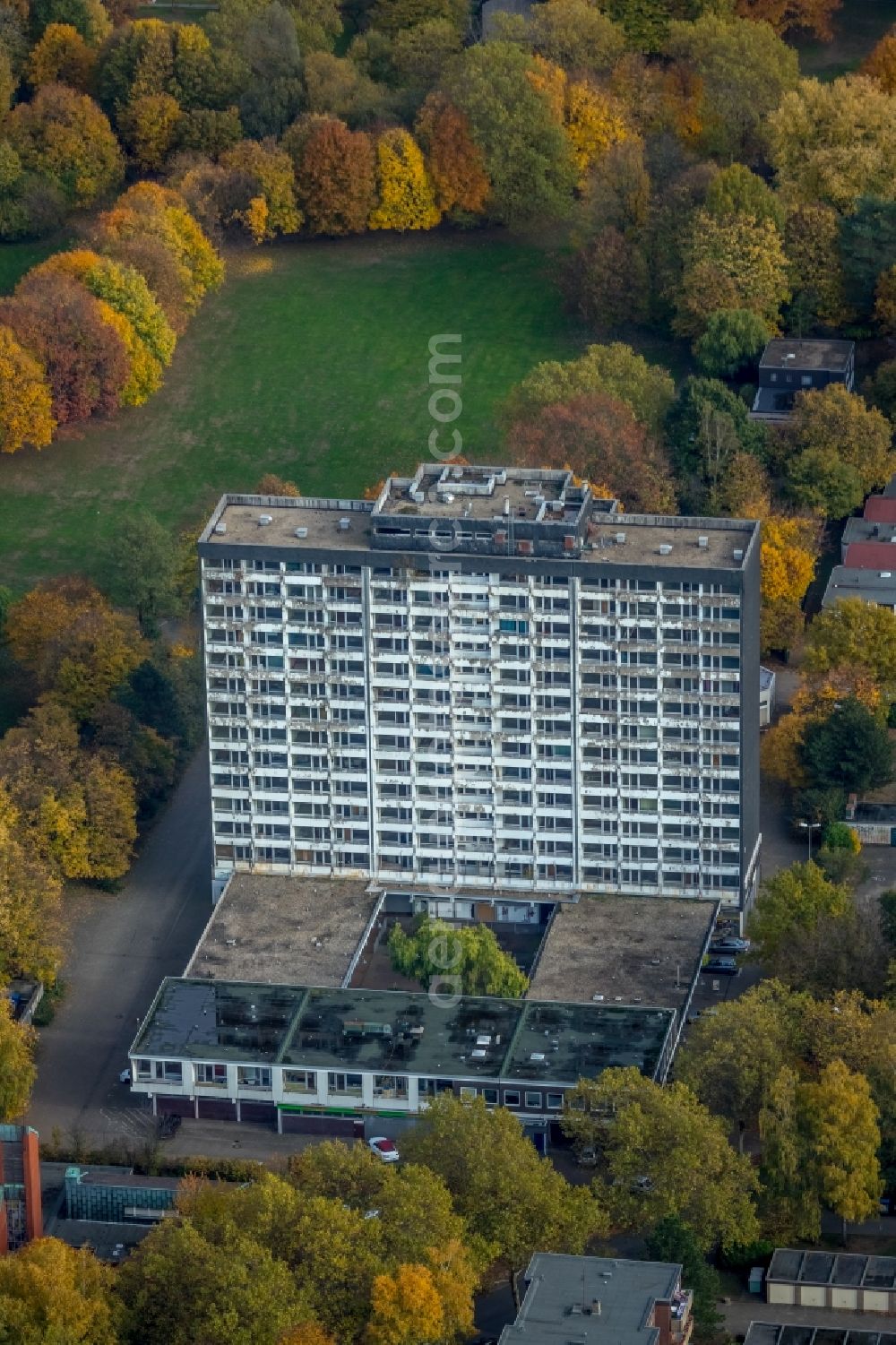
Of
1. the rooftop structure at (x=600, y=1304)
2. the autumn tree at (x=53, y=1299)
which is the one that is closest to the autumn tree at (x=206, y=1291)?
the autumn tree at (x=53, y=1299)

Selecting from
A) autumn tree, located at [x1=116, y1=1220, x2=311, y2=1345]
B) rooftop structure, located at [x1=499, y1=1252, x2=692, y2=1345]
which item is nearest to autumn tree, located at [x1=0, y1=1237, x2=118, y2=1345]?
autumn tree, located at [x1=116, y1=1220, x2=311, y2=1345]

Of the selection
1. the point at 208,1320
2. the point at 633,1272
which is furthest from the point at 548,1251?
the point at 208,1320

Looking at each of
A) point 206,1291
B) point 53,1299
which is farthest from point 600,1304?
point 53,1299

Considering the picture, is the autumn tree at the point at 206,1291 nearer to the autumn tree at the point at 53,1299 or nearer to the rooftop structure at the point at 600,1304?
the autumn tree at the point at 53,1299

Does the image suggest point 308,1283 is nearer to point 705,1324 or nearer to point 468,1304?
point 468,1304

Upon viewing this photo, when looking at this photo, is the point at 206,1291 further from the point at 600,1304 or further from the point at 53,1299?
the point at 600,1304
